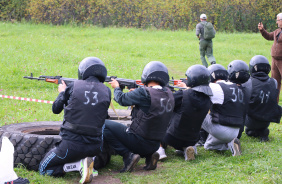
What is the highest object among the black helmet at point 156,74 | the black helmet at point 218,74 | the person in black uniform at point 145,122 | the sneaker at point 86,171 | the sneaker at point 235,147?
the black helmet at point 156,74

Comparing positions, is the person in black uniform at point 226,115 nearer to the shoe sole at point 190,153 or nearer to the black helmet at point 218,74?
the black helmet at point 218,74

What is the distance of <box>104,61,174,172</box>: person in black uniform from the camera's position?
19.8 feet

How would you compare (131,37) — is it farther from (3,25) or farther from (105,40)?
(3,25)

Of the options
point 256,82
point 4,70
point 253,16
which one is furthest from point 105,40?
point 256,82

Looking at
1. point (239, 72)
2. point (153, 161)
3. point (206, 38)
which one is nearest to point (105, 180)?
point (153, 161)

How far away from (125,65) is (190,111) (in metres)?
9.36

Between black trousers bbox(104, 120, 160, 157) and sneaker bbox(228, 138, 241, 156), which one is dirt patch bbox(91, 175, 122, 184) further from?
sneaker bbox(228, 138, 241, 156)

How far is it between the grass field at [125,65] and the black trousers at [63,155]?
5.4 inches

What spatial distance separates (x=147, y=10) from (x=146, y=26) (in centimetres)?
107

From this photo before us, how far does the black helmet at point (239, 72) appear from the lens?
25.7 ft

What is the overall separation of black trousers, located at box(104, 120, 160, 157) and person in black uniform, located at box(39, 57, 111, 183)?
511mm

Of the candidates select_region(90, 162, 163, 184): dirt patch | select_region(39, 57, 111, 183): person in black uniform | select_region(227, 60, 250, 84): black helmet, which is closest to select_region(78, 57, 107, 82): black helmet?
select_region(39, 57, 111, 183): person in black uniform

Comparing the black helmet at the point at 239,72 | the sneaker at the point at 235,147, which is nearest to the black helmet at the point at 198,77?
the sneaker at the point at 235,147

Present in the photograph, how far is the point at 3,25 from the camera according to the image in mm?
23375
